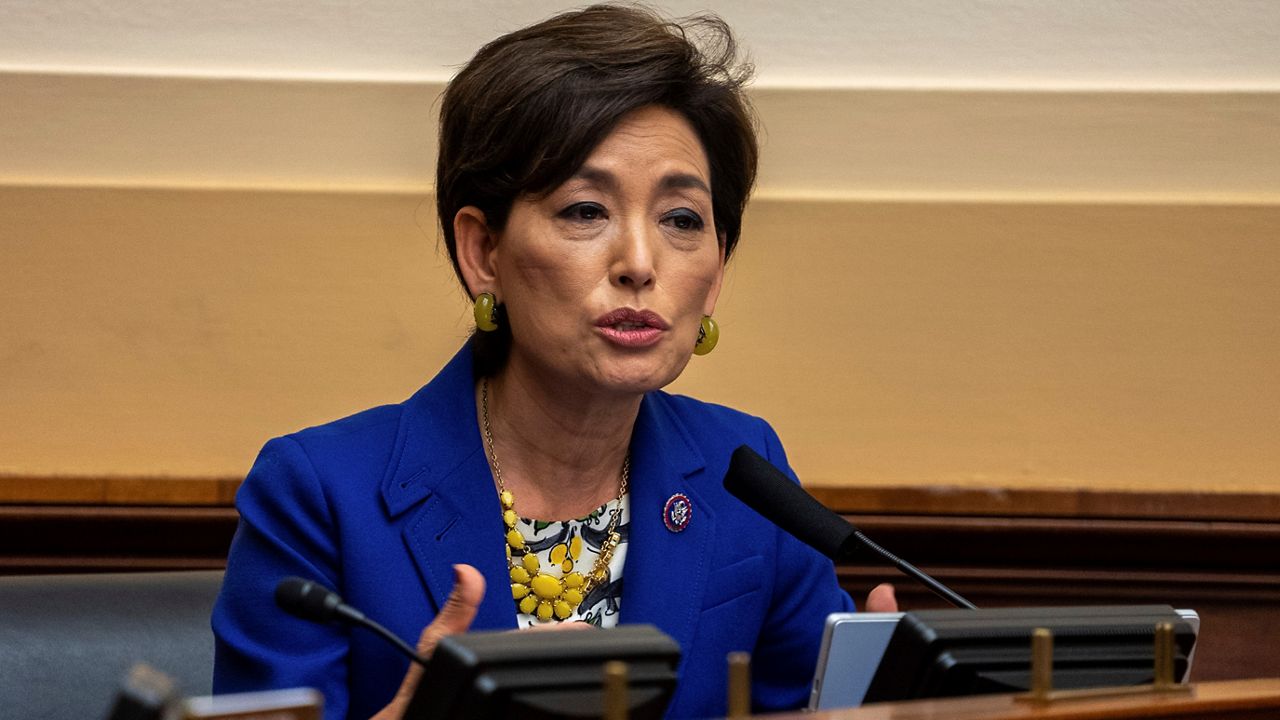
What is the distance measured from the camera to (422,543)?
5.23 feet

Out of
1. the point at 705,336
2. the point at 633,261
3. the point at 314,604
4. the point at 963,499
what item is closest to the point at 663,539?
the point at 705,336

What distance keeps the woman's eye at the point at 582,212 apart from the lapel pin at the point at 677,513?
1.19 ft

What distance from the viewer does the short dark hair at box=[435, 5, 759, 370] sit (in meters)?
1.65

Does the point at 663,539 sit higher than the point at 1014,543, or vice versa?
the point at 663,539

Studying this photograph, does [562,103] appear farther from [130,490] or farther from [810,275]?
[130,490]

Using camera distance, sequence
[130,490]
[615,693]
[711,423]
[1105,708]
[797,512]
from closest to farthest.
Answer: [615,693] < [1105,708] < [797,512] < [711,423] < [130,490]

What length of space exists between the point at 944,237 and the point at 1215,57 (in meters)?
0.57

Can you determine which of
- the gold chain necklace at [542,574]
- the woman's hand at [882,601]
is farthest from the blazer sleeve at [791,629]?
the woman's hand at [882,601]

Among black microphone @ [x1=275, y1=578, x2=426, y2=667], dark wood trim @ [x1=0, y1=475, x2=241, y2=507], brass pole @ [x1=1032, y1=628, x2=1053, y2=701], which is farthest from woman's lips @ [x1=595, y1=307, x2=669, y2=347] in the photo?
dark wood trim @ [x1=0, y1=475, x2=241, y2=507]

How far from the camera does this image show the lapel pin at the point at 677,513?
175 centimetres

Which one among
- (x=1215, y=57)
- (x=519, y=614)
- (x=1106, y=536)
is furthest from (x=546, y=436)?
(x=1215, y=57)

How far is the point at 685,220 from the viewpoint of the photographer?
1692mm

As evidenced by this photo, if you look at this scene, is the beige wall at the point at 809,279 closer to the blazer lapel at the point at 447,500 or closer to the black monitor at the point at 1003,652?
the blazer lapel at the point at 447,500

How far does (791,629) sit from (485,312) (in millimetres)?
536
